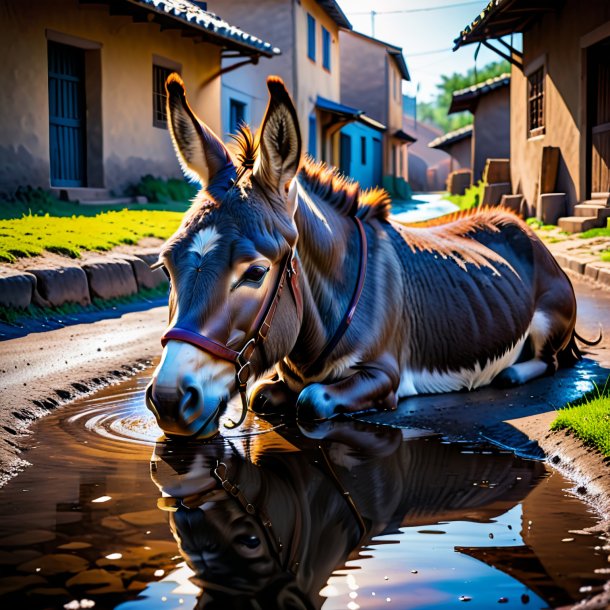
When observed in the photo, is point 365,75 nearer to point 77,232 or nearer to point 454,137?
point 454,137

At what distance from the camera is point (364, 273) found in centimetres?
461

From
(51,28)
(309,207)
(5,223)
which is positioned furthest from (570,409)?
(51,28)

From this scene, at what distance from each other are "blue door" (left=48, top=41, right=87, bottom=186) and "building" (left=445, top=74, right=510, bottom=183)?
1525cm

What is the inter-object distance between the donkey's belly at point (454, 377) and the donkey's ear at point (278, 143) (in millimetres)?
1527

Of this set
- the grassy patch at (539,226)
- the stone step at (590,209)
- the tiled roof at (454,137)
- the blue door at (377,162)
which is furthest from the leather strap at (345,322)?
the blue door at (377,162)

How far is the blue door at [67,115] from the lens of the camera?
14.0 meters

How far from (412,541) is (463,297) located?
2.85 meters

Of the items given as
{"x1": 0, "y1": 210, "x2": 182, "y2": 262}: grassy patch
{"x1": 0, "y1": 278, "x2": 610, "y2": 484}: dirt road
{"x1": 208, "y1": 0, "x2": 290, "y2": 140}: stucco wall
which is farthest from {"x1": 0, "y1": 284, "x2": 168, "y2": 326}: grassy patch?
{"x1": 208, "y1": 0, "x2": 290, "y2": 140}: stucco wall

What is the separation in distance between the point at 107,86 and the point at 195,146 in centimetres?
1172

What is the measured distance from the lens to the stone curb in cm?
690

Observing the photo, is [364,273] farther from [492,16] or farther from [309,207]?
[492,16]

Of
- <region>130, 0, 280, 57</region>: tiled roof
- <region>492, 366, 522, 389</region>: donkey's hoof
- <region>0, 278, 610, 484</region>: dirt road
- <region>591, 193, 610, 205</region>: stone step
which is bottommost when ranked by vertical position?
<region>492, 366, 522, 389</region>: donkey's hoof

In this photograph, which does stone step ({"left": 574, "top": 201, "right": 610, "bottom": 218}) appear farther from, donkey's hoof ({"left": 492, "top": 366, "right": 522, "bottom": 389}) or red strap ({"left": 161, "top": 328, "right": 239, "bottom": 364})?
red strap ({"left": 161, "top": 328, "right": 239, "bottom": 364})

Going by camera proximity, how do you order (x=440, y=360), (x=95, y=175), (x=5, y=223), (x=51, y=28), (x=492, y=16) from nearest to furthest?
(x=440, y=360)
(x=5, y=223)
(x=51, y=28)
(x=95, y=175)
(x=492, y=16)
